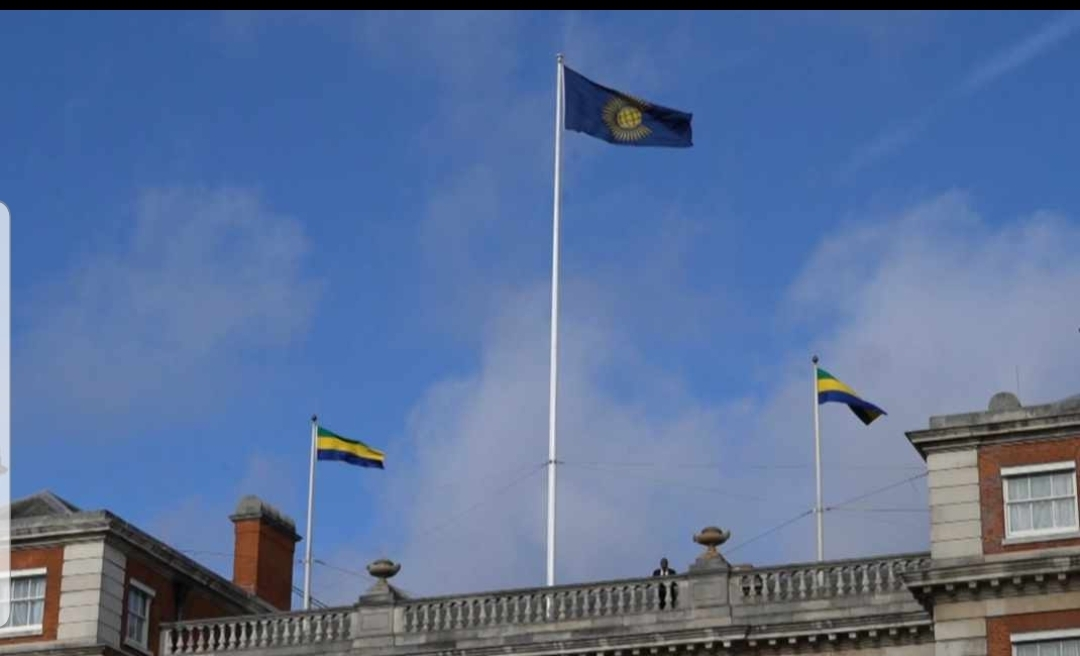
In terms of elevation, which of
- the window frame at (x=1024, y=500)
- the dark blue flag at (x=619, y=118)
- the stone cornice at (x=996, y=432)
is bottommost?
the window frame at (x=1024, y=500)

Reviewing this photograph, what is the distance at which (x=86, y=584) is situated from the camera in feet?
141

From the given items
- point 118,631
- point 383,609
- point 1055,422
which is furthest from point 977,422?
point 118,631

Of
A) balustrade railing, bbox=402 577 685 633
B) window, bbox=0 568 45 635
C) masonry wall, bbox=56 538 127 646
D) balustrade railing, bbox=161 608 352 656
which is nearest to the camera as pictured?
balustrade railing, bbox=402 577 685 633

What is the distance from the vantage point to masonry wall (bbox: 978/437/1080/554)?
35.9 meters

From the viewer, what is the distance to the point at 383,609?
4178cm

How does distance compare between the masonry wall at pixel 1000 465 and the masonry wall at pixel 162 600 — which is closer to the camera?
the masonry wall at pixel 1000 465

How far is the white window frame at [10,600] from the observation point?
43.1 meters

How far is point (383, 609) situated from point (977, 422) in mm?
13776

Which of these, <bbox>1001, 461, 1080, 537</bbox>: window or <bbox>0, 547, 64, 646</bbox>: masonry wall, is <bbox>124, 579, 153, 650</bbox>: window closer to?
<bbox>0, 547, 64, 646</bbox>: masonry wall

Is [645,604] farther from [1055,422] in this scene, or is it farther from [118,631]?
[118,631]

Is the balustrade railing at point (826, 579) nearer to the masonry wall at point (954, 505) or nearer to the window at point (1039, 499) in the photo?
the masonry wall at point (954, 505)

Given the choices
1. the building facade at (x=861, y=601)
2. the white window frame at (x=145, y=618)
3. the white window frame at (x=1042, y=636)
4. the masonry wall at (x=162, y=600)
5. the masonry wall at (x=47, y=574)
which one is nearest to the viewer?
the white window frame at (x=1042, y=636)

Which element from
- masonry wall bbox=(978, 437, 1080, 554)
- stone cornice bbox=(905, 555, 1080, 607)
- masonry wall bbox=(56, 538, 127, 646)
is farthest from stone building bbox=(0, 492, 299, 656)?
masonry wall bbox=(978, 437, 1080, 554)

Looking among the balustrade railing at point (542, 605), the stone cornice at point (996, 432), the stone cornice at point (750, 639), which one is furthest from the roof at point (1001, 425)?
the balustrade railing at point (542, 605)
